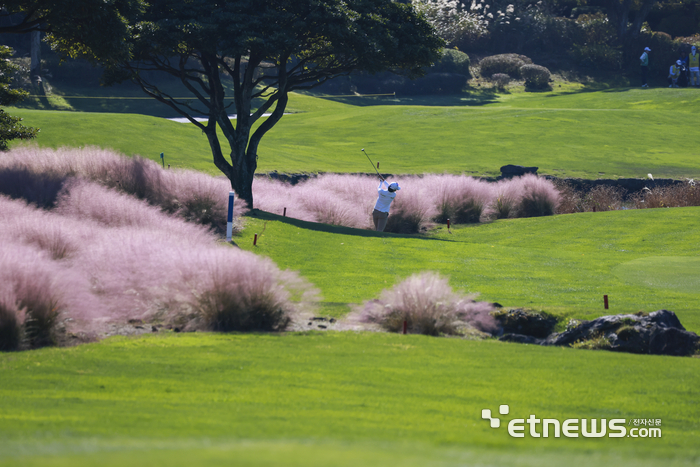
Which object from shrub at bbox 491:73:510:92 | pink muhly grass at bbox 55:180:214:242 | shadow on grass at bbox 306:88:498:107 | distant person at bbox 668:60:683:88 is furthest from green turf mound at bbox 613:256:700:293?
distant person at bbox 668:60:683:88

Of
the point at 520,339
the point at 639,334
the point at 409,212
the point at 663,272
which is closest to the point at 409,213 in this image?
the point at 409,212

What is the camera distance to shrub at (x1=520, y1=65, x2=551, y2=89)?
74.0m

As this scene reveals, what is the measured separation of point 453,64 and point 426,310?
222 feet

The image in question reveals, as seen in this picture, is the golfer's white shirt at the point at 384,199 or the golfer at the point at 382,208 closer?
the golfer's white shirt at the point at 384,199

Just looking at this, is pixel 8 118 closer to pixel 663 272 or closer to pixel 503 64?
pixel 663 272

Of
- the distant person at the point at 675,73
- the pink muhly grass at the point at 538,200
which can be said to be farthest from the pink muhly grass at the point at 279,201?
the distant person at the point at 675,73

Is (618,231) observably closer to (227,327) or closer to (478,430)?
(227,327)

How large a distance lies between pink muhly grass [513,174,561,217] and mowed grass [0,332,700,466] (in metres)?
21.7

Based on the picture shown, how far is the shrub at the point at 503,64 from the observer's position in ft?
251

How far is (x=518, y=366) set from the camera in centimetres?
808

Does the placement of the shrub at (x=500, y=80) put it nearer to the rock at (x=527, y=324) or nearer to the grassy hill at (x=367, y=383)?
the grassy hill at (x=367, y=383)

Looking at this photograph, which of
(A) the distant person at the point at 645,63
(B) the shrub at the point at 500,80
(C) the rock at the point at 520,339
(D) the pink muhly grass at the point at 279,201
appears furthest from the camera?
(B) the shrub at the point at 500,80

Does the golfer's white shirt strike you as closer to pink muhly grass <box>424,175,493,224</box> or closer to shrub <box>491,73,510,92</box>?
pink muhly grass <box>424,175,493,224</box>

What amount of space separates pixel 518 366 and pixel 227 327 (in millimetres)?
4134
